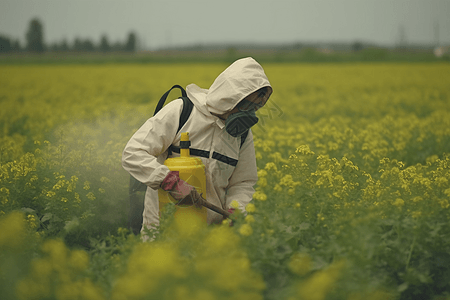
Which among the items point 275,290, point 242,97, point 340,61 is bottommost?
point 275,290

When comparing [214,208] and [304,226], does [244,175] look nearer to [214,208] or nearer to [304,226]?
[214,208]

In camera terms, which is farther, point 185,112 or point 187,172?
point 185,112

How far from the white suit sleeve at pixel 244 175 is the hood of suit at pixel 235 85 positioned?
497 millimetres

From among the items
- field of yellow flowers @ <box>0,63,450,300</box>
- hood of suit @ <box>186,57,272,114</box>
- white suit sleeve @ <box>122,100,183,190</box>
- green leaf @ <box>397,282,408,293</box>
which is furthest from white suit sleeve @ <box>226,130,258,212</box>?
green leaf @ <box>397,282,408,293</box>

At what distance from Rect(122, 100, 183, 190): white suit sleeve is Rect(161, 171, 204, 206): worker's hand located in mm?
44

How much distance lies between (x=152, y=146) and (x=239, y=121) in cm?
64

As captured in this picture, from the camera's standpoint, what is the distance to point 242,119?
3.20 metres

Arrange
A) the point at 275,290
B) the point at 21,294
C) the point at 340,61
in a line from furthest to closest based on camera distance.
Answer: the point at 340,61 → the point at 275,290 → the point at 21,294

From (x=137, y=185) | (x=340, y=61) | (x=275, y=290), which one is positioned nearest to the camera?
→ (x=275, y=290)

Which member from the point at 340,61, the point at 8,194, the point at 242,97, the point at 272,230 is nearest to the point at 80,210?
the point at 8,194

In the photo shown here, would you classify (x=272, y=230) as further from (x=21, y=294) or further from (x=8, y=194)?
(x=8, y=194)

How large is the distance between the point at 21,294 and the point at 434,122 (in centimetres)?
812

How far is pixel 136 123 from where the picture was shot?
7301 mm

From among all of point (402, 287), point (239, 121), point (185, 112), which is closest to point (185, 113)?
point (185, 112)
